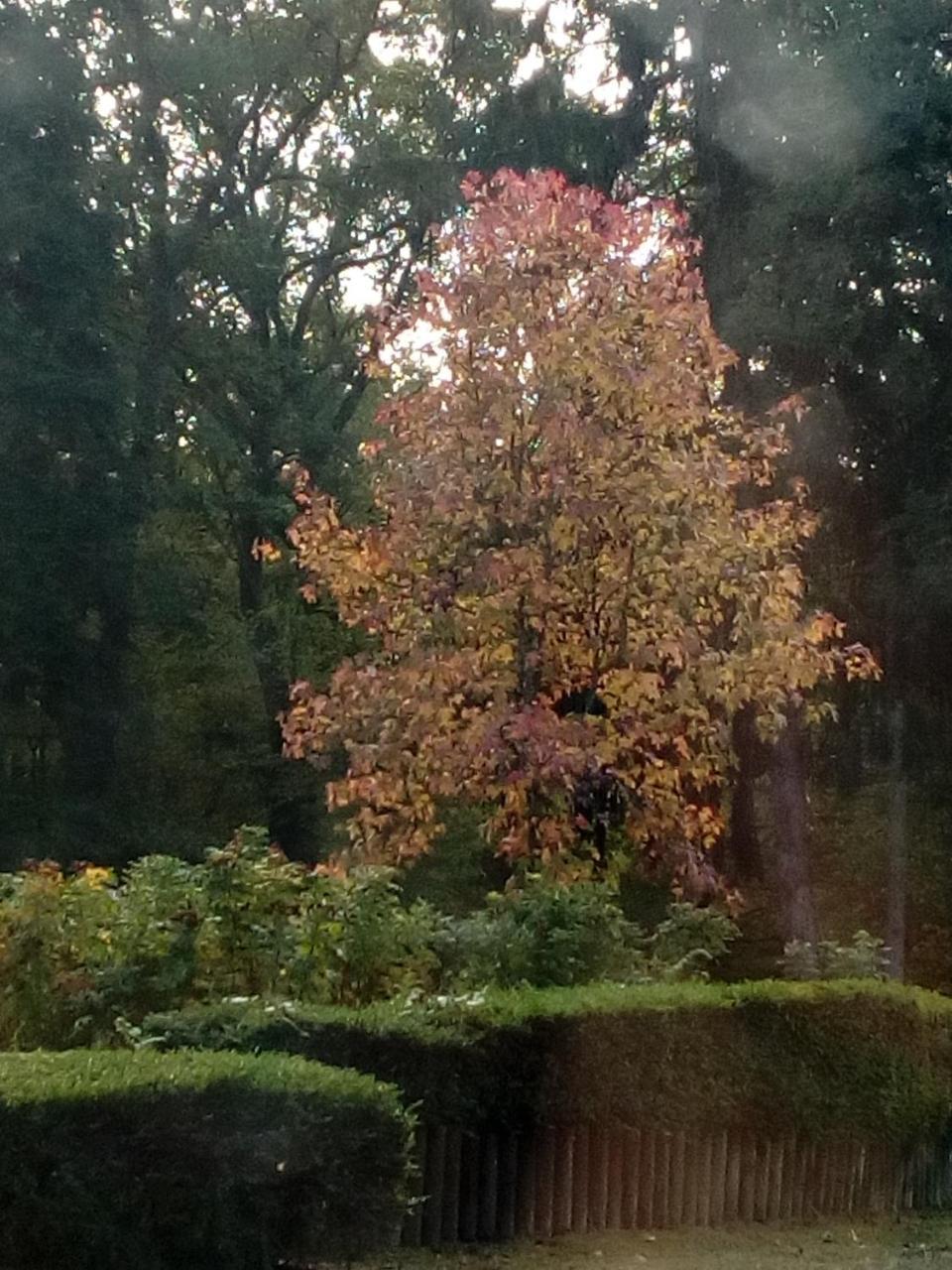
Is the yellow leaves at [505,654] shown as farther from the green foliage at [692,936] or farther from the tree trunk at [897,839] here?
the tree trunk at [897,839]

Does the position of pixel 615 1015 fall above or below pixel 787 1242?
above

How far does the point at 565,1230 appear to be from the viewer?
8.37 metres

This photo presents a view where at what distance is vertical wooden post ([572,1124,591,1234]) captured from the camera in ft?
27.3

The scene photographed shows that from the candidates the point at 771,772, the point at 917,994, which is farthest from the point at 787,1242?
the point at 771,772

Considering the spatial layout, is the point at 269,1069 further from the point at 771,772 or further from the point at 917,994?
the point at 771,772

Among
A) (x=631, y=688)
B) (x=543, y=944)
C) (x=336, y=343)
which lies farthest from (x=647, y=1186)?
(x=336, y=343)

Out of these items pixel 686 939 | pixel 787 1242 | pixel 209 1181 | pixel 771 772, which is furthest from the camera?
pixel 771 772

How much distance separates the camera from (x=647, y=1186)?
8.54m

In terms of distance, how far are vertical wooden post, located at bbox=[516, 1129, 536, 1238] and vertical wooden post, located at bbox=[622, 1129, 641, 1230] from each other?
1.67 ft

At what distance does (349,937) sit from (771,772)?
13.4m

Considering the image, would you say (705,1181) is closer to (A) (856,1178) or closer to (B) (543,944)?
(A) (856,1178)

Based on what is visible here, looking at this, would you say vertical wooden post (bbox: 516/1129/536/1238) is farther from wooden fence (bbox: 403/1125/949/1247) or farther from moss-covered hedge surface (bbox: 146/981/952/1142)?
moss-covered hedge surface (bbox: 146/981/952/1142)

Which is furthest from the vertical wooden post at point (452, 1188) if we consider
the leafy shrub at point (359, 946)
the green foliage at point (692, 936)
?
the green foliage at point (692, 936)

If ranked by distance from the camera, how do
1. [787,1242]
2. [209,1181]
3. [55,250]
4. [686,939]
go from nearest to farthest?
[209,1181] → [787,1242] → [686,939] → [55,250]
